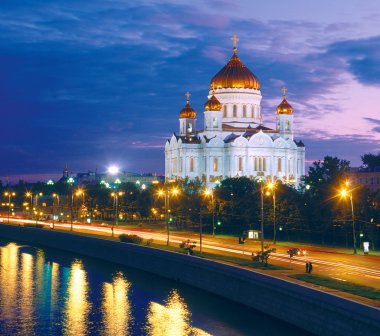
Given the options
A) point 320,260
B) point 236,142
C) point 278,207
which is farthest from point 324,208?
point 236,142

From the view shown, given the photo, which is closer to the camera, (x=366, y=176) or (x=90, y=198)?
(x=90, y=198)

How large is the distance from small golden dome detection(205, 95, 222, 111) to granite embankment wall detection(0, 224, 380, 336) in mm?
49862

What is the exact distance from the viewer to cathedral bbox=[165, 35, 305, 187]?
121 meters

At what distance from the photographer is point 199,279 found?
5219 centimetres

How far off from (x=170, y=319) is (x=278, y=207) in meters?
36.1

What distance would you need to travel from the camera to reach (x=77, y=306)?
48.0 metres

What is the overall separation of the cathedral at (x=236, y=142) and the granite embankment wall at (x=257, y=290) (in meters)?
47.5

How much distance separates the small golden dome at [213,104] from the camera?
121 metres

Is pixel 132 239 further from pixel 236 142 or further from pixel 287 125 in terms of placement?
pixel 287 125

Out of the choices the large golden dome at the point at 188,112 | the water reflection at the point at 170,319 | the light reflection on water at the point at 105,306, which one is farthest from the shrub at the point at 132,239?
the large golden dome at the point at 188,112

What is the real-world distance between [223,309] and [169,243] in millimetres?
25764

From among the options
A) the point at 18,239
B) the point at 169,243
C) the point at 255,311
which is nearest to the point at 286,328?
the point at 255,311

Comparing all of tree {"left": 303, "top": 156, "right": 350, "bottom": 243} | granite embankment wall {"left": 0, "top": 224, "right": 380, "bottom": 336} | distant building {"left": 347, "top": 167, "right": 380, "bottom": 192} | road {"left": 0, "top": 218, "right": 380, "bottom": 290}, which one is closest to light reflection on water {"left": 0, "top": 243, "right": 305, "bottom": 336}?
granite embankment wall {"left": 0, "top": 224, "right": 380, "bottom": 336}

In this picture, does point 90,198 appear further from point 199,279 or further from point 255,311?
point 255,311
